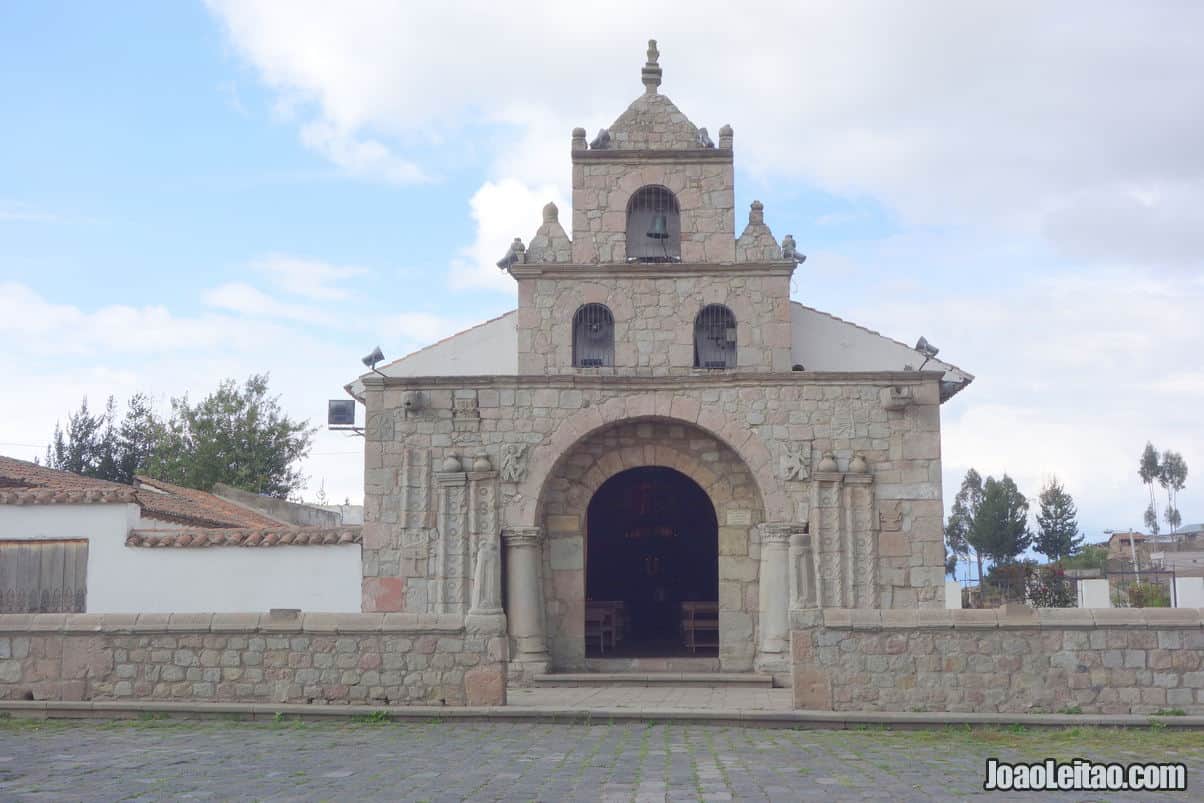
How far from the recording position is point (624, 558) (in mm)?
22562

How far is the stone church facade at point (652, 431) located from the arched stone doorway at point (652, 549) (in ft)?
11.9

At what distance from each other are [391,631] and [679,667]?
5531 millimetres

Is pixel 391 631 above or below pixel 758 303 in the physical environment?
below

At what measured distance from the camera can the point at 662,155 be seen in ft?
60.7

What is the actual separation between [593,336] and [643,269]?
1.30 metres

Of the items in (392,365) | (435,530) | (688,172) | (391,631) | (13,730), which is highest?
(688,172)

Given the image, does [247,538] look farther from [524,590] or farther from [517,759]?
[517,759]

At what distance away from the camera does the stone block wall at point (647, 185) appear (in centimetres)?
1825

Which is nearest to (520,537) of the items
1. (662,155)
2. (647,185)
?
(647,185)

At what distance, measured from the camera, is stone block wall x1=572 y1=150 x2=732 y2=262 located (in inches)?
719

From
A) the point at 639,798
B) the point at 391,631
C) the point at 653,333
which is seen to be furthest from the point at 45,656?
the point at 653,333

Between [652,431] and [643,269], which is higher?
[643,269]

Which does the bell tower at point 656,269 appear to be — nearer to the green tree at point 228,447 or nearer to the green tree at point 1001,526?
the green tree at point 228,447

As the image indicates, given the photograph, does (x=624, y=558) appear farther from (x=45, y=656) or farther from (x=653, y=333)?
(x=45, y=656)
